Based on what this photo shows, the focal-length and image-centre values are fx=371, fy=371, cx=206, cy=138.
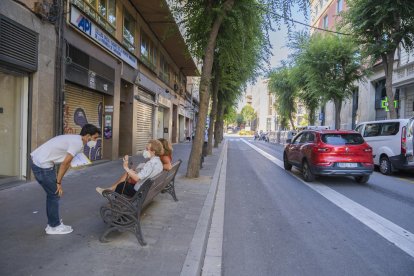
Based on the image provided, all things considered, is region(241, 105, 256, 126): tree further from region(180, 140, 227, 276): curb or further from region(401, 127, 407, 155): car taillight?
region(180, 140, 227, 276): curb

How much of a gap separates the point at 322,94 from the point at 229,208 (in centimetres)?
1978

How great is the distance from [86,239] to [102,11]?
1045 cm

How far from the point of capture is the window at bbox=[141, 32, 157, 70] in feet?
61.7

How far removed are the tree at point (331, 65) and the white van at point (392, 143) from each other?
9.86 meters

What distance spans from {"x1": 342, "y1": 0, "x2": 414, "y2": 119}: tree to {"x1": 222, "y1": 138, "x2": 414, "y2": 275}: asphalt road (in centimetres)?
1063

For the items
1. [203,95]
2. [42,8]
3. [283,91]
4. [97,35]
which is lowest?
[203,95]

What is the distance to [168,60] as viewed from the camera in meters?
26.1

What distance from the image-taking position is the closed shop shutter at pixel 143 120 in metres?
18.8

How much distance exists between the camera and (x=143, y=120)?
65.3 feet

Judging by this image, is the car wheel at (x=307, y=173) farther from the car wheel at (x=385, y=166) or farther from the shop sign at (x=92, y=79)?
the shop sign at (x=92, y=79)

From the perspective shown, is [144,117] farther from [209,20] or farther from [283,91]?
[283,91]

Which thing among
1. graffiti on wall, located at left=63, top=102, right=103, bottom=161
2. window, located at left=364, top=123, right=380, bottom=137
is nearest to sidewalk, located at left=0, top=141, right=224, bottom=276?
A: graffiti on wall, located at left=63, top=102, right=103, bottom=161

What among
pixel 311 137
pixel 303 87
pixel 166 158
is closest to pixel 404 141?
pixel 311 137

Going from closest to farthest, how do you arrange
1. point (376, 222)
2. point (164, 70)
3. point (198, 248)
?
point (198, 248)
point (376, 222)
point (164, 70)
